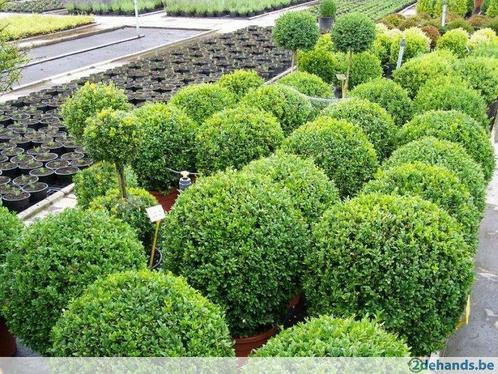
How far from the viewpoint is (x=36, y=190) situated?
7.50 metres

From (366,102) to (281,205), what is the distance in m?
3.12

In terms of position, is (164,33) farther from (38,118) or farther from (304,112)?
(304,112)

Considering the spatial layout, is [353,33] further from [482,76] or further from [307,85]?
[482,76]

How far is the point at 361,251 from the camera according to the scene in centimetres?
379

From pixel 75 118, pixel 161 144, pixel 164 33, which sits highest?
pixel 75 118

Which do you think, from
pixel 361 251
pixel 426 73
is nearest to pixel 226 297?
pixel 361 251

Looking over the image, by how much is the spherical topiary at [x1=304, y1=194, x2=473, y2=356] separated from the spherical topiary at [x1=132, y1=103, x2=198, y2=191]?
2.81 m

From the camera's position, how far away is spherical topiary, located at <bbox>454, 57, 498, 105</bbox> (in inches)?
358

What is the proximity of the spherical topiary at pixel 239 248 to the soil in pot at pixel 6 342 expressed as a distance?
55.4 inches

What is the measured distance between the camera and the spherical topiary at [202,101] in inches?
288

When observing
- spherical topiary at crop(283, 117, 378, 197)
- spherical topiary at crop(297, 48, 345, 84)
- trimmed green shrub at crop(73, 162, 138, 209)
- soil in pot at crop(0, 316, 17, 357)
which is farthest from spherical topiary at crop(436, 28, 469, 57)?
soil in pot at crop(0, 316, 17, 357)

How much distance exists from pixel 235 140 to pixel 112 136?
69.1 inches

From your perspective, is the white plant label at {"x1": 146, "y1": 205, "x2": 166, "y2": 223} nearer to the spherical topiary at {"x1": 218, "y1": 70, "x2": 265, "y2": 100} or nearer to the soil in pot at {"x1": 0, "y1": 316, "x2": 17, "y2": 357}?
the soil in pot at {"x1": 0, "y1": 316, "x2": 17, "y2": 357}

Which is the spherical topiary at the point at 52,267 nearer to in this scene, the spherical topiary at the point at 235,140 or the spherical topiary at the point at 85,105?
the spherical topiary at the point at 85,105
